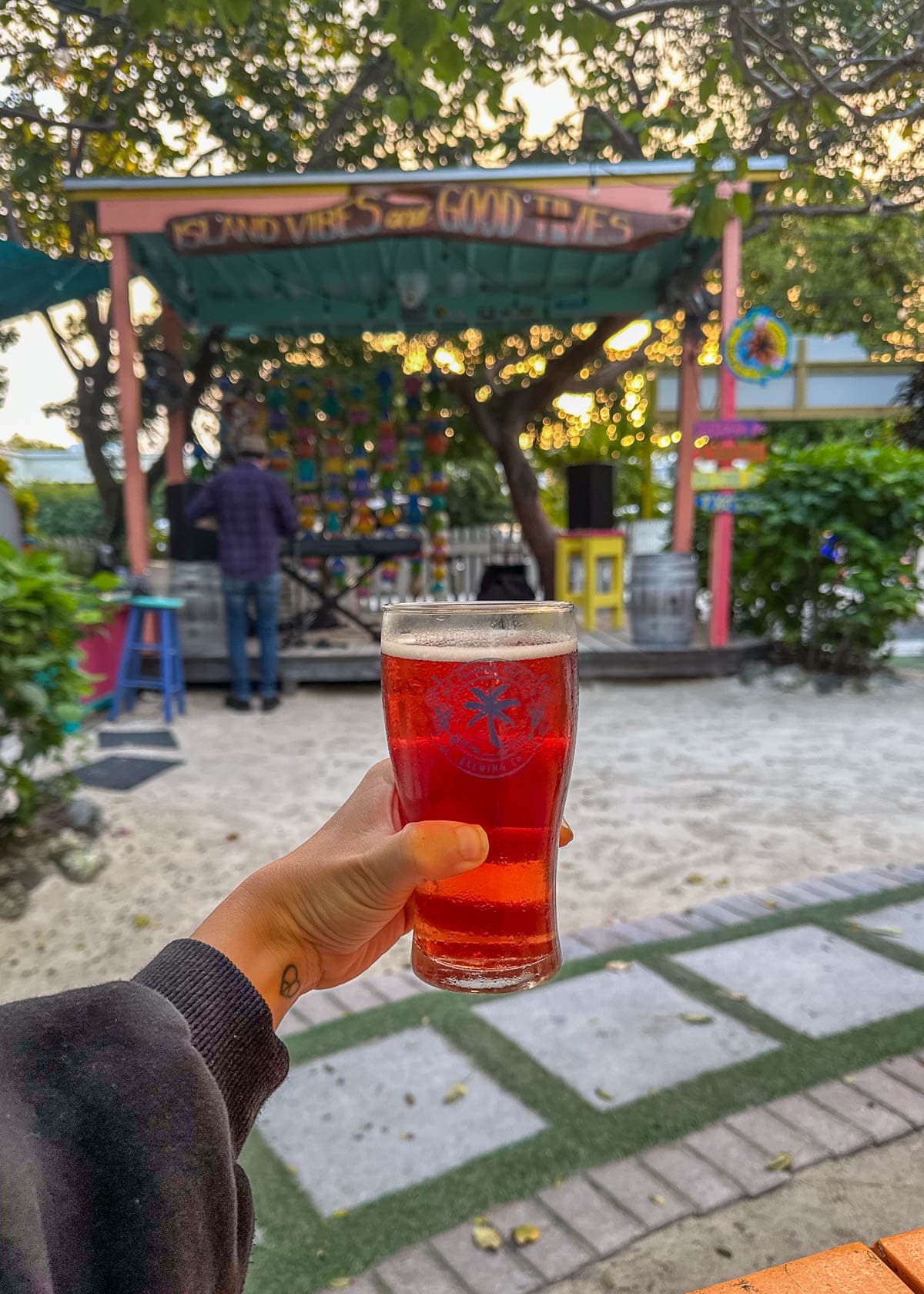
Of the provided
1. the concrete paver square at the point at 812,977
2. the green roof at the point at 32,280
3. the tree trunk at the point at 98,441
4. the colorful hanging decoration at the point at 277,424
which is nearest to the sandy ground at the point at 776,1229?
the concrete paver square at the point at 812,977

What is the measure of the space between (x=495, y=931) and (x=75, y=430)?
1004 cm

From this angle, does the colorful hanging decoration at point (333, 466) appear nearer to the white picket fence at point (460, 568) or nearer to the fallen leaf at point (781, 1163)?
the white picket fence at point (460, 568)

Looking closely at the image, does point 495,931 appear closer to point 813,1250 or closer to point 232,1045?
point 232,1045

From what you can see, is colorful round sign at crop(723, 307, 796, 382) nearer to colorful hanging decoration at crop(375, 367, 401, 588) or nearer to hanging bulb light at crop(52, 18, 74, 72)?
colorful hanging decoration at crop(375, 367, 401, 588)

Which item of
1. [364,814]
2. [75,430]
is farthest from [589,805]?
[75,430]

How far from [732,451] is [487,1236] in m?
6.20

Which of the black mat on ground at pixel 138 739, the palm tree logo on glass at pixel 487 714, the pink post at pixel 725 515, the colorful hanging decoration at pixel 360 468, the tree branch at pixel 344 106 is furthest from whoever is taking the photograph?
the colorful hanging decoration at pixel 360 468

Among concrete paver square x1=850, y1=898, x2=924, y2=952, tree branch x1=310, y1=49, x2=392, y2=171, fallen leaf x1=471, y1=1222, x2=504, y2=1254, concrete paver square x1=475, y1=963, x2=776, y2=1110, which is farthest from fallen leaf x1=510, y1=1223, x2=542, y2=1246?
tree branch x1=310, y1=49, x2=392, y2=171

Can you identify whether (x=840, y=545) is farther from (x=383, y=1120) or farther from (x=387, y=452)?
(x=383, y=1120)

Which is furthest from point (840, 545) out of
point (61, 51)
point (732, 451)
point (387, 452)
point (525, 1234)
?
point (525, 1234)

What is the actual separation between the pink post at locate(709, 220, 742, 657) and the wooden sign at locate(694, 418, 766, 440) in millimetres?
159

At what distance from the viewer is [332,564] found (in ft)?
31.6

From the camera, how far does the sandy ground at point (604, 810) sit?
307 cm

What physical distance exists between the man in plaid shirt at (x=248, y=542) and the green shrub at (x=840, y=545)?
12.0 feet
